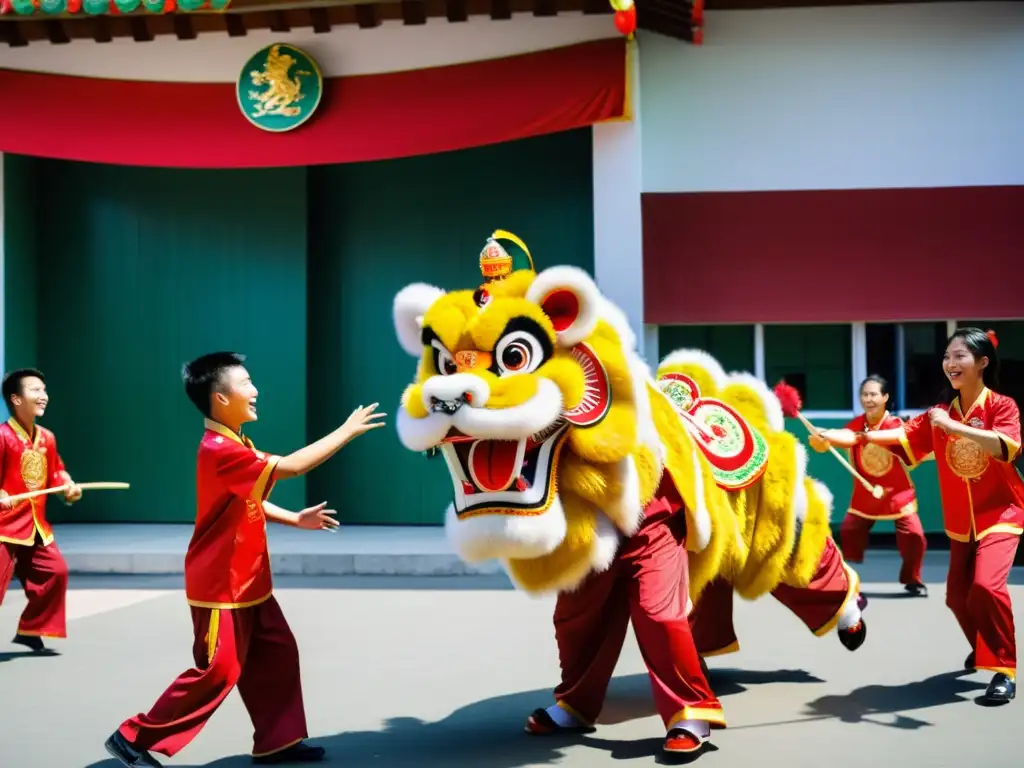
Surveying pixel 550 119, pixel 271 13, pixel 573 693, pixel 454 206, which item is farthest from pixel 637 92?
pixel 573 693

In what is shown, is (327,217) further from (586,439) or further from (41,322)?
(586,439)

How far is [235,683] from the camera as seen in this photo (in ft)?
14.7

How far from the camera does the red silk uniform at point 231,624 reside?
4344 millimetres

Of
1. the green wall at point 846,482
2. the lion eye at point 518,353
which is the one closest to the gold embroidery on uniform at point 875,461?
the green wall at point 846,482

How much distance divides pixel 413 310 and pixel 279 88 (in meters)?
7.74

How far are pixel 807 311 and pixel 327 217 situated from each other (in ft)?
16.8

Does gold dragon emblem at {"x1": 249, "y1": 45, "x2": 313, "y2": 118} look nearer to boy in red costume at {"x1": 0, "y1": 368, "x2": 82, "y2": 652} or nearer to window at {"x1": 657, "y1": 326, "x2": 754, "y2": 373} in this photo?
window at {"x1": 657, "y1": 326, "x2": 754, "y2": 373}

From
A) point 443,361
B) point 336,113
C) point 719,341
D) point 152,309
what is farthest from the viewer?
point 152,309

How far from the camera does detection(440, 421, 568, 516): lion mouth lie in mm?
4305

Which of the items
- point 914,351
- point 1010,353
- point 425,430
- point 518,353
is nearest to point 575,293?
point 518,353

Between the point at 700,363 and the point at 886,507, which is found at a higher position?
the point at 700,363

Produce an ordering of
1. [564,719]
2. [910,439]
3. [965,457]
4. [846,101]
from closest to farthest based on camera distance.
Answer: [564,719] → [965,457] → [910,439] → [846,101]

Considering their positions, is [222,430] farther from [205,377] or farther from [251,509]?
[251,509]

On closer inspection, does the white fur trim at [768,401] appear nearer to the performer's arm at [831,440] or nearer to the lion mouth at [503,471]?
the performer's arm at [831,440]
